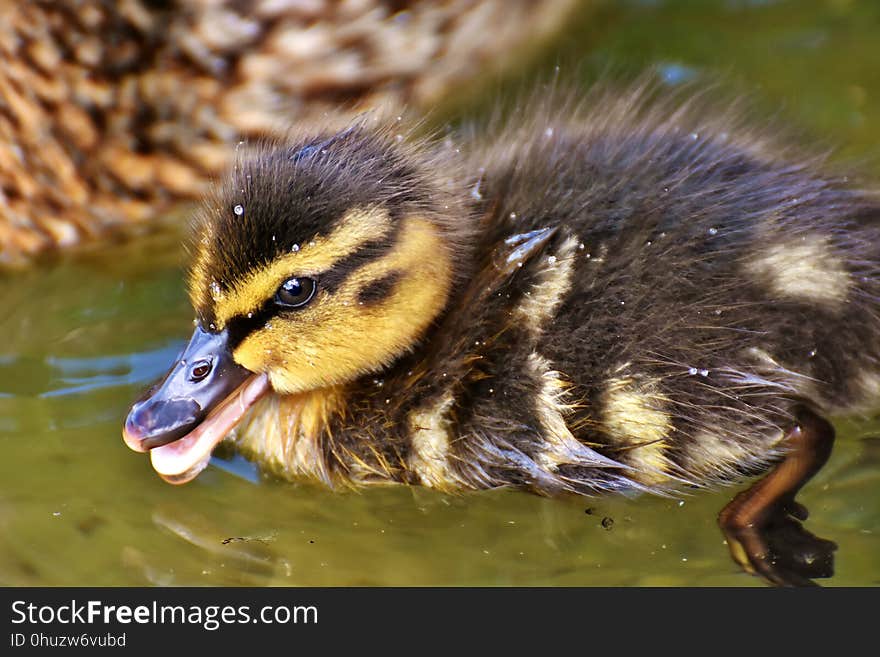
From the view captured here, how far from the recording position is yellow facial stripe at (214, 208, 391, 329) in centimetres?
177

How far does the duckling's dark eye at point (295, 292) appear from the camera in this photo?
5.86 feet

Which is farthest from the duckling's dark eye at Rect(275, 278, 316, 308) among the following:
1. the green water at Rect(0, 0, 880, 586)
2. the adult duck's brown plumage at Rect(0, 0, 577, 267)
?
the adult duck's brown plumage at Rect(0, 0, 577, 267)

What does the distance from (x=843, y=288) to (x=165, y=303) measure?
1.15 m

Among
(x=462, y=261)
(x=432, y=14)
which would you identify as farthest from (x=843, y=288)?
(x=432, y=14)

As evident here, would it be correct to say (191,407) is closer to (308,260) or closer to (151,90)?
(308,260)

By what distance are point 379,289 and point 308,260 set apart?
11cm

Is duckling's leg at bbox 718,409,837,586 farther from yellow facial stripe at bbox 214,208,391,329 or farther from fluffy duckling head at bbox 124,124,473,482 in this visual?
yellow facial stripe at bbox 214,208,391,329

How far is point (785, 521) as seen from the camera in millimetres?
1871

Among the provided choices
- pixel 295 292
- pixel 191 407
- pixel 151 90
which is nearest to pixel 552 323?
pixel 295 292

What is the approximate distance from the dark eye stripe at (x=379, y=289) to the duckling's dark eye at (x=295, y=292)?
68 millimetres

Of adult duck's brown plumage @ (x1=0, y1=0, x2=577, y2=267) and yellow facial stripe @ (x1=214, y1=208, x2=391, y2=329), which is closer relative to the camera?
yellow facial stripe @ (x1=214, y1=208, x2=391, y2=329)

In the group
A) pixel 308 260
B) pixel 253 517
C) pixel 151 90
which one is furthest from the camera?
pixel 151 90

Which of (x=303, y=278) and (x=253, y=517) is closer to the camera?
(x=303, y=278)

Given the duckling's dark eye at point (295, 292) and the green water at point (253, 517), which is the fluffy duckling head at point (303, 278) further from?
the green water at point (253, 517)
